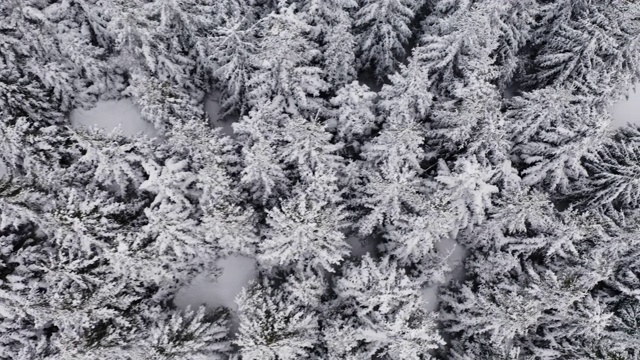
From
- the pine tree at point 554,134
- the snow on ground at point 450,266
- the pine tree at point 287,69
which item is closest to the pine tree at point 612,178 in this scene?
the pine tree at point 554,134

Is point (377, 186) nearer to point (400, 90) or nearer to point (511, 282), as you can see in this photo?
point (400, 90)

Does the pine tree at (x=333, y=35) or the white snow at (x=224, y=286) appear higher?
the pine tree at (x=333, y=35)

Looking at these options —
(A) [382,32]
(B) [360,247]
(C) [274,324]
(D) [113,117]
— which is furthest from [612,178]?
(D) [113,117]

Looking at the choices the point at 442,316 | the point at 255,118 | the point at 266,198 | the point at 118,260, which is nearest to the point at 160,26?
the point at 255,118

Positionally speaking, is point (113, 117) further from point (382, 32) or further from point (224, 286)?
point (382, 32)

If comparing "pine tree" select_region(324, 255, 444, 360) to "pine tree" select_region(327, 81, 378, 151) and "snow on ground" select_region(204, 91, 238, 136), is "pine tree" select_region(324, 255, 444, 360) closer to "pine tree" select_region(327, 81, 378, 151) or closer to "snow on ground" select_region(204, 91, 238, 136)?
"pine tree" select_region(327, 81, 378, 151)

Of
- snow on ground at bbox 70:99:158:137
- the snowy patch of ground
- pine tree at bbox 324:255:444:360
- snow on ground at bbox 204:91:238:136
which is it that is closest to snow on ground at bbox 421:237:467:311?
the snowy patch of ground

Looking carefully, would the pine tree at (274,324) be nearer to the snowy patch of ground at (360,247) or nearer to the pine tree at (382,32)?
the snowy patch of ground at (360,247)
